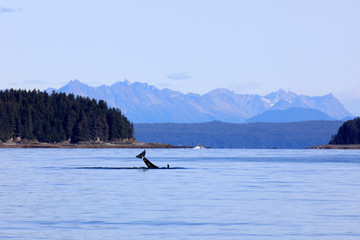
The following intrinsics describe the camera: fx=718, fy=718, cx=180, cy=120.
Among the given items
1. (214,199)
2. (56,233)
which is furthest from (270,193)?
(56,233)

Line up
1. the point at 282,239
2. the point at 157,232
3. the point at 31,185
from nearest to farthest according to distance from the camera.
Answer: the point at 282,239 → the point at 157,232 → the point at 31,185

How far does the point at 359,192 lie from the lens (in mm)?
59969

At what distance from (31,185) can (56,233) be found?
99.3ft

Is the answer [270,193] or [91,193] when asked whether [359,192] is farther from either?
[91,193]

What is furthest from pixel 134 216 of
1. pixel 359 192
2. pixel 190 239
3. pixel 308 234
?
pixel 359 192

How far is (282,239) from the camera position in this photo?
3491cm

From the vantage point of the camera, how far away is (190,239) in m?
35.0

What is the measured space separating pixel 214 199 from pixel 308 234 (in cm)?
1782

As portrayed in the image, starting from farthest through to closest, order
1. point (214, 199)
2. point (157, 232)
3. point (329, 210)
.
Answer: point (214, 199) → point (329, 210) → point (157, 232)

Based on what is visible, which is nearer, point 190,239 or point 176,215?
point 190,239

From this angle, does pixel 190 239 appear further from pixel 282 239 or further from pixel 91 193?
pixel 91 193


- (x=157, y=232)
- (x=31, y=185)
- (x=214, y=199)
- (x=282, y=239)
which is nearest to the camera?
(x=282, y=239)

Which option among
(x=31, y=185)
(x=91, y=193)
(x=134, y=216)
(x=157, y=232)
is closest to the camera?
(x=157, y=232)

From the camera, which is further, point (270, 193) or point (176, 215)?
point (270, 193)
